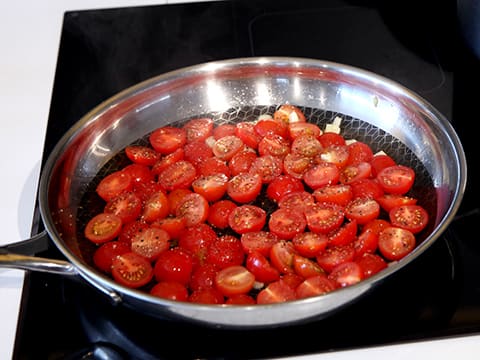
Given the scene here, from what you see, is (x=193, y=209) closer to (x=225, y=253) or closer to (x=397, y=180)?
(x=225, y=253)

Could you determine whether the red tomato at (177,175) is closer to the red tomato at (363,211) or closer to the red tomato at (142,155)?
the red tomato at (142,155)

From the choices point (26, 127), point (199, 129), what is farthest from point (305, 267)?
point (26, 127)

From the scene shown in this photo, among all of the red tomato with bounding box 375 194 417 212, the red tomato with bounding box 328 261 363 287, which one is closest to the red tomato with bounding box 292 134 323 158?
the red tomato with bounding box 375 194 417 212

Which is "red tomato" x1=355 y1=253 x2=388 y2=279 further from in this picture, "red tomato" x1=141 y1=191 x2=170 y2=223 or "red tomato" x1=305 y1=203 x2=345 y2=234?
"red tomato" x1=141 y1=191 x2=170 y2=223

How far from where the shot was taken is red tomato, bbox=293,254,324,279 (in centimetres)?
91

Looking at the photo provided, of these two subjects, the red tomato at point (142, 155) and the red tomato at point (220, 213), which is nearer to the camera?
the red tomato at point (220, 213)

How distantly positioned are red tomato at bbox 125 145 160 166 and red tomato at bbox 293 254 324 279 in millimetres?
334

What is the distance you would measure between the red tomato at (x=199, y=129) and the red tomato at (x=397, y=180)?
0.31 m

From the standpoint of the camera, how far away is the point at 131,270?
0.92 meters

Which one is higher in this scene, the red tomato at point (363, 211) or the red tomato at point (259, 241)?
the red tomato at point (363, 211)

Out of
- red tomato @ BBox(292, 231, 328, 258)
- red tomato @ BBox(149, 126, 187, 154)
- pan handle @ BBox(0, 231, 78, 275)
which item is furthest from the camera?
red tomato @ BBox(149, 126, 187, 154)

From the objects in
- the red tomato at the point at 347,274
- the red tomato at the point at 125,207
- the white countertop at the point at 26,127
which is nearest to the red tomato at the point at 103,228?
the red tomato at the point at 125,207

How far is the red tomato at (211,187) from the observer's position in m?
1.05

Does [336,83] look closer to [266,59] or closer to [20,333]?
[266,59]
